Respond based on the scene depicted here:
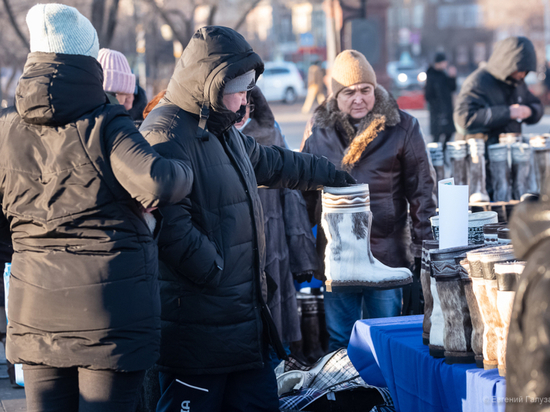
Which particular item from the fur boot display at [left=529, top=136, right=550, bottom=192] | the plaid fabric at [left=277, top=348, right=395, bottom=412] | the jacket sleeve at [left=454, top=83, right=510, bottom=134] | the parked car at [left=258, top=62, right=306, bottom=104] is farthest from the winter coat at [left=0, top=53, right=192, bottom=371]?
the parked car at [left=258, top=62, right=306, bottom=104]

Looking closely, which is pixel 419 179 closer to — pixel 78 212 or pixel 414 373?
pixel 414 373

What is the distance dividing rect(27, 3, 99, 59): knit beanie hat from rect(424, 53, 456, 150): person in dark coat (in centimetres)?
953

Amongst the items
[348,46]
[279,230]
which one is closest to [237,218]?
[279,230]

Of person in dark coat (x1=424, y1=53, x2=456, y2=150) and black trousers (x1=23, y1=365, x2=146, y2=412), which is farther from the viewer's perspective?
person in dark coat (x1=424, y1=53, x2=456, y2=150)

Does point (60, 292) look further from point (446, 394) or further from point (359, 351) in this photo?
point (359, 351)

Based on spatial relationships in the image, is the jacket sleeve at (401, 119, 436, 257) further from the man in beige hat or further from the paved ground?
the paved ground

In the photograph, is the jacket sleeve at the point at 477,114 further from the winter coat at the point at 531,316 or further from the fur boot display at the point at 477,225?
the winter coat at the point at 531,316

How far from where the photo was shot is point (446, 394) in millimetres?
2301

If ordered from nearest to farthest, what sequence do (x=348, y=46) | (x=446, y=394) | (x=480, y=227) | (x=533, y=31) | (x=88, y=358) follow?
(x=88, y=358) → (x=446, y=394) → (x=480, y=227) → (x=348, y=46) → (x=533, y=31)

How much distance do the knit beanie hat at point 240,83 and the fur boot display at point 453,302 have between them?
0.91 metres

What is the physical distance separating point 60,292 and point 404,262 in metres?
2.21

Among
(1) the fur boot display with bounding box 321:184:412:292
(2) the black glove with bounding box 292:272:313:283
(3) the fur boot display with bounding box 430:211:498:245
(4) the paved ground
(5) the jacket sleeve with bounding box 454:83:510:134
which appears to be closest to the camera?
(3) the fur boot display with bounding box 430:211:498:245

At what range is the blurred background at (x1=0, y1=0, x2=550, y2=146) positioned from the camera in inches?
507

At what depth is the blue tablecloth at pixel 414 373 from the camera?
6.88ft
